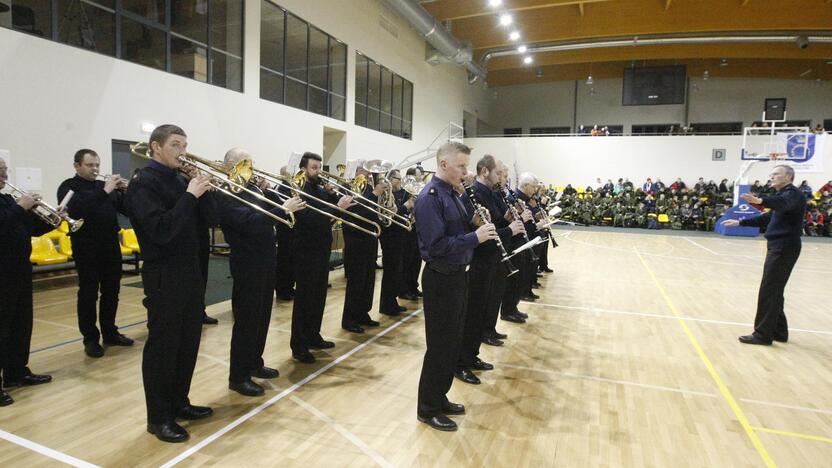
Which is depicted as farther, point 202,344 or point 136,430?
point 202,344

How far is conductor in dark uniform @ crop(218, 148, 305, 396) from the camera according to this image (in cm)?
362

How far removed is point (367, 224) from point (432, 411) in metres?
2.74

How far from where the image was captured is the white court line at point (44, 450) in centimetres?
280

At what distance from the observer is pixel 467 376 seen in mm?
4152

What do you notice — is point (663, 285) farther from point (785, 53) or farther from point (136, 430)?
point (785, 53)

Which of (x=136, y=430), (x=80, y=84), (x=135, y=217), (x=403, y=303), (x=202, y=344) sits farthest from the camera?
(x=80, y=84)

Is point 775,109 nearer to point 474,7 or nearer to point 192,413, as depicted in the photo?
point 474,7

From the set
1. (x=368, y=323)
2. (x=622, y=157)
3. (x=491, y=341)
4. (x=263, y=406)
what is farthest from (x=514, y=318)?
(x=622, y=157)

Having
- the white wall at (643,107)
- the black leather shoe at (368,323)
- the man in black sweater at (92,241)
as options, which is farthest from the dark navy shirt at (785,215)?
the white wall at (643,107)

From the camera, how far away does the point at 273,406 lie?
11.8ft

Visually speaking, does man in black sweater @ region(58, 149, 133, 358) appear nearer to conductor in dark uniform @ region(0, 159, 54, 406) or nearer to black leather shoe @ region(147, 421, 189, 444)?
conductor in dark uniform @ region(0, 159, 54, 406)

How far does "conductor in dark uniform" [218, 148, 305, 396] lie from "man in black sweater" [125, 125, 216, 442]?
54 cm

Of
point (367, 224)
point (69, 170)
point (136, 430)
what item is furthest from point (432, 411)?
point (69, 170)

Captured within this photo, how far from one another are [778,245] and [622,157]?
63.1 feet
